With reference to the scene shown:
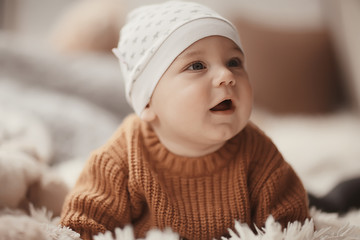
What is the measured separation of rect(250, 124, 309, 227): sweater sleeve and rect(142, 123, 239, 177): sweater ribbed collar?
6cm

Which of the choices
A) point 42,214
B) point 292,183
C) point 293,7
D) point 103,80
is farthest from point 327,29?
point 42,214

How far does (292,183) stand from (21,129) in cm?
80

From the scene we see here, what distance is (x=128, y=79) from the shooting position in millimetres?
884

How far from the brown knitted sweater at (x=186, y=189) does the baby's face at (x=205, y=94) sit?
0.08 meters

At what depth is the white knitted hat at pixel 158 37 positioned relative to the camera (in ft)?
2.59

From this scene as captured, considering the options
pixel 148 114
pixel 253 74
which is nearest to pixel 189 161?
pixel 148 114

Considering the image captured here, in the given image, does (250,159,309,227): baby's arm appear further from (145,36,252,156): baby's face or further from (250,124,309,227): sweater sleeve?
(145,36,252,156): baby's face

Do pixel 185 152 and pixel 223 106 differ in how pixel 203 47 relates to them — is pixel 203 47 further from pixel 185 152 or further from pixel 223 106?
pixel 185 152

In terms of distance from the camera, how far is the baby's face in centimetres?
77

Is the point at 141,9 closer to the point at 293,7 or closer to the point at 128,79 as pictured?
the point at 128,79

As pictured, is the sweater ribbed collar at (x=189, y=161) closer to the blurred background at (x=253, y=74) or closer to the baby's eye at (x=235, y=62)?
the baby's eye at (x=235, y=62)

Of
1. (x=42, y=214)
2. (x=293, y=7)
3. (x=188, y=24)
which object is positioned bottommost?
(x=42, y=214)

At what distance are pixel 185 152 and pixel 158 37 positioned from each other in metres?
0.26

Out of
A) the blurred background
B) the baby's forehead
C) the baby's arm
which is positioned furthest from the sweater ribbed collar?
the blurred background
